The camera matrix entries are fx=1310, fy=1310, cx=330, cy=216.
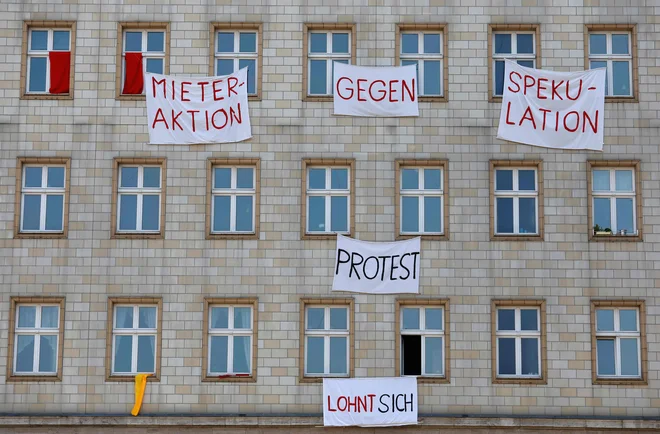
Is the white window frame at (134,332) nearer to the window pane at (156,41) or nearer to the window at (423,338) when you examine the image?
the window at (423,338)

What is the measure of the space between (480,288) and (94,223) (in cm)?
1006

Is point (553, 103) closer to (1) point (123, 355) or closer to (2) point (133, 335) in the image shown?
(2) point (133, 335)

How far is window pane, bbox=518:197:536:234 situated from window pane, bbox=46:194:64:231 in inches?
471

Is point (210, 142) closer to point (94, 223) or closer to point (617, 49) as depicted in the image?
point (94, 223)

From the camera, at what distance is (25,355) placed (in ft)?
110

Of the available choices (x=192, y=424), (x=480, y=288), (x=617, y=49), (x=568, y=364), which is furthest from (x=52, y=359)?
(x=617, y=49)

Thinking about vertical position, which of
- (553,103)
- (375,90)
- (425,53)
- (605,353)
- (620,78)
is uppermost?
(425,53)

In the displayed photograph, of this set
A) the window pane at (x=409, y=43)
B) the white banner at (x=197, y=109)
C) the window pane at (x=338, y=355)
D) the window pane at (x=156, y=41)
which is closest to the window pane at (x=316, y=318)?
the window pane at (x=338, y=355)

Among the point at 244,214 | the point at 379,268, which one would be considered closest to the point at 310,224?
the point at 244,214

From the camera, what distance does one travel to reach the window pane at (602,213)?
112 feet

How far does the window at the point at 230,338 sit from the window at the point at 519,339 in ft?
20.4

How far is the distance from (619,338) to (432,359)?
484 cm

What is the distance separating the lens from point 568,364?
33.1 meters

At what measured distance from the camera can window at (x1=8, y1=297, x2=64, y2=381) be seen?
3341cm
